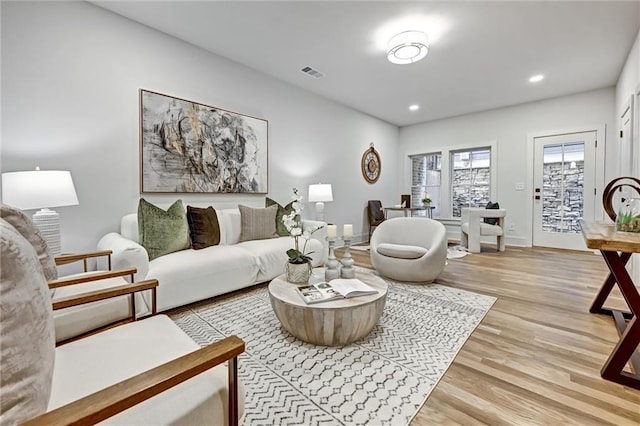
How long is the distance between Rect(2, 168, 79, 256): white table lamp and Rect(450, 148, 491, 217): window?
250 inches

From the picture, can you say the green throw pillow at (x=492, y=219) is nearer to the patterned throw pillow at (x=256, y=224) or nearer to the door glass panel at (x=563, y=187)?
the door glass panel at (x=563, y=187)

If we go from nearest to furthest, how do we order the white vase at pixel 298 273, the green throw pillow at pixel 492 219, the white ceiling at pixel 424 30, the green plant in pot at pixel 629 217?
the green plant in pot at pixel 629 217 < the white vase at pixel 298 273 < the white ceiling at pixel 424 30 < the green throw pillow at pixel 492 219

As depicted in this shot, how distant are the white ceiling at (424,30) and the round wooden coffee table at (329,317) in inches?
99.2

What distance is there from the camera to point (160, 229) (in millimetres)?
2502

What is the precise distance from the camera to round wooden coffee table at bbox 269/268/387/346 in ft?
5.50

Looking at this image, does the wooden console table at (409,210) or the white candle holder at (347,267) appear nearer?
the white candle holder at (347,267)

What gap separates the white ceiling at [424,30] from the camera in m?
2.57

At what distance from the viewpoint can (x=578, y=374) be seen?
1.53 metres

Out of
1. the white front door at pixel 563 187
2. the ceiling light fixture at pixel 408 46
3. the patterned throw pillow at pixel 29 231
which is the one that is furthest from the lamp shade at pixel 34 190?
the white front door at pixel 563 187

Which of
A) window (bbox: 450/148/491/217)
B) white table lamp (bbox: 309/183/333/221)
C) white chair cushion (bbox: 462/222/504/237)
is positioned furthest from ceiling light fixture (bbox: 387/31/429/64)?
window (bbox: 450/148/491/217)

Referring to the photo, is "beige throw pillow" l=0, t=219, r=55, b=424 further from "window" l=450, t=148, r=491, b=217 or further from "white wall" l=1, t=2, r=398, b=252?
"window" l=450, t=148, r=491, b=217

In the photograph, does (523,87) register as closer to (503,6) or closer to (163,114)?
(503,6)

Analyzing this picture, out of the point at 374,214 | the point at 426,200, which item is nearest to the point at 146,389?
the point at 374,214

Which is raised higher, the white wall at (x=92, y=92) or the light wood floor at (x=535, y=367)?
the white wall at (x=92, y=92)
